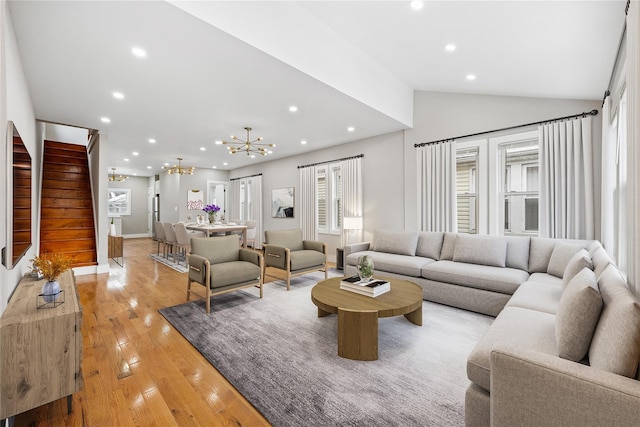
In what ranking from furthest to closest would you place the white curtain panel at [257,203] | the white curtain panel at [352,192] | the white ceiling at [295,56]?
the white curtain panel at [257,203] < the white curtain panel at [352,192] < the white ceiling at [295,56]

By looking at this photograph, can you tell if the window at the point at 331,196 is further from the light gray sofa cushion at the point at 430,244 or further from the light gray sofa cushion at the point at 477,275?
the light gray sofa cushion at the point at 477,275

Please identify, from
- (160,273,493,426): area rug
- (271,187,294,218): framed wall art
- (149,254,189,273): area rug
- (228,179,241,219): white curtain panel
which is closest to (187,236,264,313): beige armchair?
(160,273,493,426): area rug

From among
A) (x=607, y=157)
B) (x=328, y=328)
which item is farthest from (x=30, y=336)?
(x=607, y=157)

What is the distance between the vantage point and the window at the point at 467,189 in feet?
15.5

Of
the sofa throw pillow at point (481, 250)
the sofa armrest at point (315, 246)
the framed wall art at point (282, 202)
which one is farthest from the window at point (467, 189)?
the framed wall art at point (282, 202)

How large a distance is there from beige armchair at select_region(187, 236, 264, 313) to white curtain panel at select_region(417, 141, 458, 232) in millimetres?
2996

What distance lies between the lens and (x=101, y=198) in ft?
18.0

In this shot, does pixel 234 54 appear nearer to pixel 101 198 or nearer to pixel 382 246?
pixel 382 246

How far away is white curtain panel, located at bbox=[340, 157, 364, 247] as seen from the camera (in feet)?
20.0

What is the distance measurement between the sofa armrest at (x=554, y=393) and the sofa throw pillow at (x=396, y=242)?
334cm

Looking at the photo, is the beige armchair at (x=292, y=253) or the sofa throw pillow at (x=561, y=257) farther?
the beige armchair at (x=292, y=253)

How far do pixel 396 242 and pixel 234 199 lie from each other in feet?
23.2

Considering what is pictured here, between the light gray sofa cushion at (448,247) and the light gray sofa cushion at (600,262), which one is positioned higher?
the light gray sofa cushion at (600,262)

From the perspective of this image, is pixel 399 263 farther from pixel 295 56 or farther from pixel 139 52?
pixel 139 52
